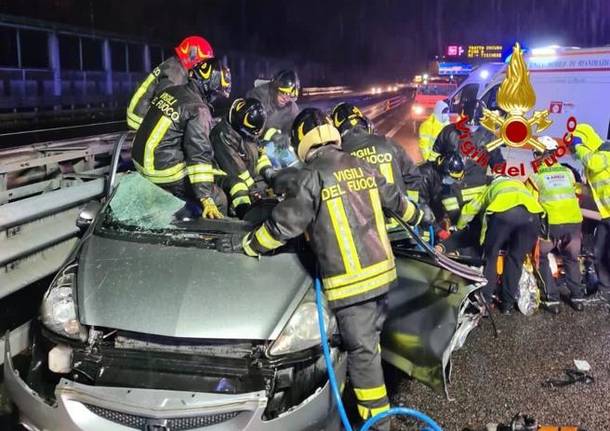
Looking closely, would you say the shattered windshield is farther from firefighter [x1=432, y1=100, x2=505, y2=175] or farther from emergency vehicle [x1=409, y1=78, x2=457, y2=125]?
emergency vehicle [x1=409, y1=78, x2=457, y2=125]

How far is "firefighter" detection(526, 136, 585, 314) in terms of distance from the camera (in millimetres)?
5758

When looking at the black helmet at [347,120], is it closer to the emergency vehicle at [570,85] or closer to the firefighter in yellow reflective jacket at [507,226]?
→ the firefighter in yellow reflective jacket at [507,226]

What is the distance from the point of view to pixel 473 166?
19.4 feet

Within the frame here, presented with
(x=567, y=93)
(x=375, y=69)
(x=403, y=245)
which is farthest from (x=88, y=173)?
(x=375, y=69)

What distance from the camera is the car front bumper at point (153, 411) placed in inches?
102

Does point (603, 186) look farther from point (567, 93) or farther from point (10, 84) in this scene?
point (10, 84)

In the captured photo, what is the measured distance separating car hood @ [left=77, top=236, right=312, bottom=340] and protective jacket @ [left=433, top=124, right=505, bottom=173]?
3.15m

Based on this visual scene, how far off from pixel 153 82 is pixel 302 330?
13.2 feet

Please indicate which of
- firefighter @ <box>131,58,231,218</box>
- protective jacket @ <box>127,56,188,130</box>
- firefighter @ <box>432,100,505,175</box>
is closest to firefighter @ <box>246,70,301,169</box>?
protective jacket @ <box>127,56,188,130</box>

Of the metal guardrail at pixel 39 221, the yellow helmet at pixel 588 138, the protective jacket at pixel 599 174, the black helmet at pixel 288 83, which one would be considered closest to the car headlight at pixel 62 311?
the metal guardrail at pixel 39 221

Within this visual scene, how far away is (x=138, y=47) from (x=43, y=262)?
1249 inches

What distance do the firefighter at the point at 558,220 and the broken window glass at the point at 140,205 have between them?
11.6 ft

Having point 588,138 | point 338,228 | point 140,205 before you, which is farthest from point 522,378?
point 588,138

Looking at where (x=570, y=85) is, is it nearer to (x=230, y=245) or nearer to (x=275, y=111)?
(x=275, y=111)
